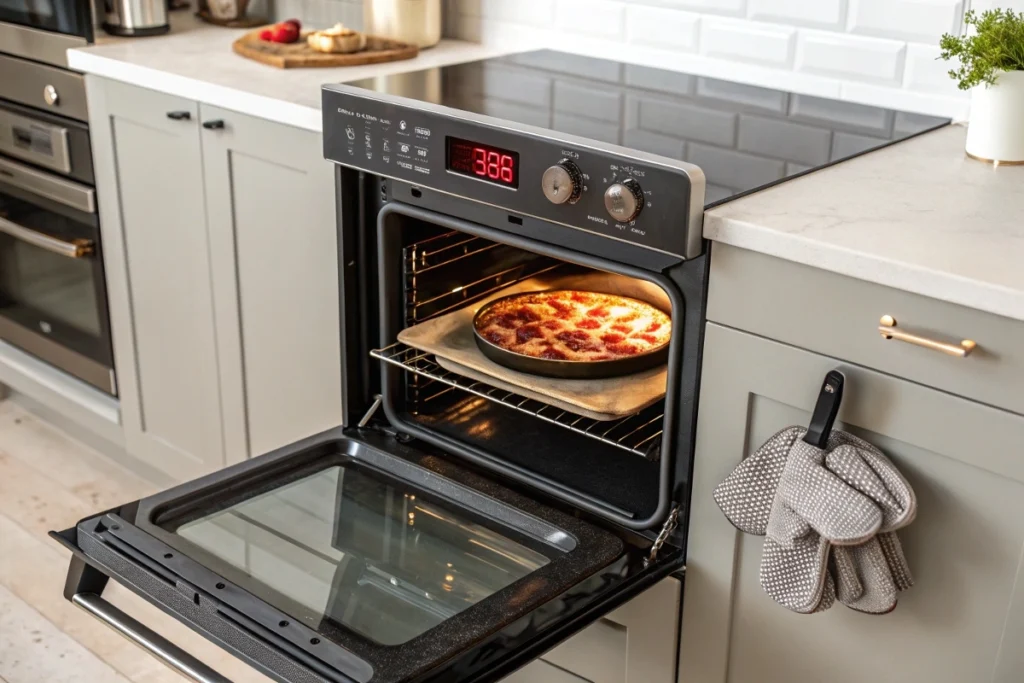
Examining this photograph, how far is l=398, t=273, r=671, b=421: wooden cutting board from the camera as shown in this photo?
5.38 ft

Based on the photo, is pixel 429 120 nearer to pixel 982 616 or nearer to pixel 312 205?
pixel 312 205

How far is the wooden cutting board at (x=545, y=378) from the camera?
1.64 meters

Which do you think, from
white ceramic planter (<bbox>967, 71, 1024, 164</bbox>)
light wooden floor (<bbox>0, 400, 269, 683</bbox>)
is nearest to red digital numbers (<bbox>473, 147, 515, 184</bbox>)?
white ceramic planter (<bbox>967, 71, 1024, 164</bbox>)

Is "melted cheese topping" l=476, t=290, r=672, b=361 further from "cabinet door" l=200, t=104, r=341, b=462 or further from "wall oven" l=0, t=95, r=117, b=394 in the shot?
"wall oven" l=0, t=95, r=117, b=394

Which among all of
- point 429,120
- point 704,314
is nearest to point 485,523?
point 704,314

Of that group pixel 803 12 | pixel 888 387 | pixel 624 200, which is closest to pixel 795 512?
pixel 888 387

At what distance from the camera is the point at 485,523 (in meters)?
1.59

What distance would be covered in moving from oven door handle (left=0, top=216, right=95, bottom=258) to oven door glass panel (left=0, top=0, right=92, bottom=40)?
1.46ft

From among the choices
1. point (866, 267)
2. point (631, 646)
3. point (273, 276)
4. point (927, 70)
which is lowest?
point (631, 646)

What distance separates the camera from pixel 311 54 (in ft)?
7.39

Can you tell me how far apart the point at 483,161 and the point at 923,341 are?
2.02 ft

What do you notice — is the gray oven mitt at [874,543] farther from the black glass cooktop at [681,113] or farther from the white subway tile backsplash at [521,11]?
the white subway tile backsplash at [521,11]

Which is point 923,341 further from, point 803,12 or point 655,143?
point 803,12

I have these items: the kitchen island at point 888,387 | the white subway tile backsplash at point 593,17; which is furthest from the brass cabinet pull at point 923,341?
the white subway tile backsplash at point 593,17
